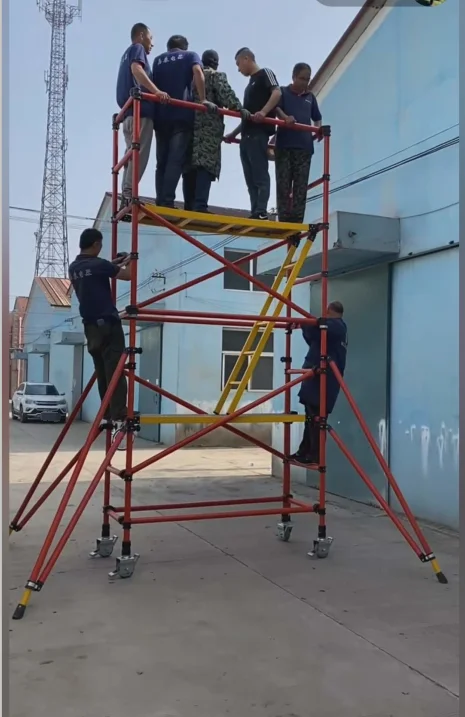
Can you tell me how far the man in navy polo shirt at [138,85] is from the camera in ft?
16.6

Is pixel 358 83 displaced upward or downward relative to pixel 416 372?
upward

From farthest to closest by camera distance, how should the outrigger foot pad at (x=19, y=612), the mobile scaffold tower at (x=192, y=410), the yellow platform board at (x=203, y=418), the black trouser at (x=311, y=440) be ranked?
the black trouser at (x=311, y=440), the yellow platform board at (x=203, y=418), the mobile scaffold tower at (x=192, y=410), the outrigger foot pad at (x=19, y=612)

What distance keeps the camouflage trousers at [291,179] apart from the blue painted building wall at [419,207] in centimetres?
177

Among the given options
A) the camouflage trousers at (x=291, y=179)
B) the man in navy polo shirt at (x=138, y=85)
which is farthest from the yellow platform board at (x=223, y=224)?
the man in navy polo shirt at (x=138, y=85)

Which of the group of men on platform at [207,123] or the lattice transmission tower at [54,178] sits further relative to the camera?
the lattice transmission tower at [54,178]

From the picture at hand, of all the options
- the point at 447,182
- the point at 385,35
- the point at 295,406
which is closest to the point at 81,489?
the point at 295,406

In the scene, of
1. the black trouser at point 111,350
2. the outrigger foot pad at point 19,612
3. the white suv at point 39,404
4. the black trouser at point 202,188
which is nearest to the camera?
the outrigger foot pad at point 19,612

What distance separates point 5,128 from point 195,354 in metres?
14.2

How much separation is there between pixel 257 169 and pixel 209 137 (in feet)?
1.73

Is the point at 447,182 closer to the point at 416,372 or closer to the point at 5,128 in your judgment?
the point at 416,372

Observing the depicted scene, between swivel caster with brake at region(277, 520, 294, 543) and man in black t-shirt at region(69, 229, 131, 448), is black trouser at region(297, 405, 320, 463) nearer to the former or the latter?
swivel caster with brake at region(277, 520, 294, 543)

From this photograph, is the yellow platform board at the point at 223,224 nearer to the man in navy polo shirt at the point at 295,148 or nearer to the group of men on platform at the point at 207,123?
the group of men on platform at the point at 207,123

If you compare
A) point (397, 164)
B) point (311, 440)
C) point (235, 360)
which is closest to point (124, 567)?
point (311, 440)

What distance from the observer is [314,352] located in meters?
5.99
